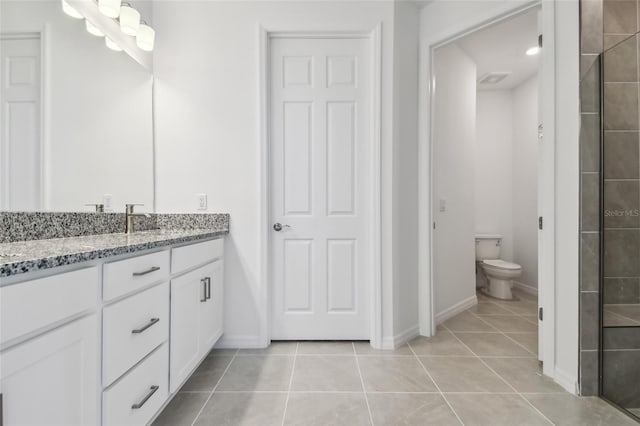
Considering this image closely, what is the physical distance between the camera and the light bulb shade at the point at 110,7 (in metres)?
1.64

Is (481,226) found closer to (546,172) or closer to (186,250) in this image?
(546,172)

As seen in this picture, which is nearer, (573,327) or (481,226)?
(573,327)

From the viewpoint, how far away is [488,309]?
2.91 metres

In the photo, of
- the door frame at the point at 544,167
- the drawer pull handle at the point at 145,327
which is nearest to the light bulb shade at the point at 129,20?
the drawer pull handle at the point at 145,327

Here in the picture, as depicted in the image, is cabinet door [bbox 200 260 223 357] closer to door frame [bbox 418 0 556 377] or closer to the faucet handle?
the faucet handle

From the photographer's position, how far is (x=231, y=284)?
6.86 feet

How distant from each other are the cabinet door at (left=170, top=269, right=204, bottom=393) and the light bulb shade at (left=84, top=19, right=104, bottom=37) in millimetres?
1492

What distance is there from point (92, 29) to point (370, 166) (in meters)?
1.88

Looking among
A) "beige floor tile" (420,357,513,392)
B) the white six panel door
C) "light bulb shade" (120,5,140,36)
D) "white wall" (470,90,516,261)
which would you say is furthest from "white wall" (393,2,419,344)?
"white wall" (470,90,516,261)

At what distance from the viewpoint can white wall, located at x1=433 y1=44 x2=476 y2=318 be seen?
8.53 ft

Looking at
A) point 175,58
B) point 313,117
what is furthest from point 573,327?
point 175,58

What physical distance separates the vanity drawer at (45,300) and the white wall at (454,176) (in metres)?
2.34

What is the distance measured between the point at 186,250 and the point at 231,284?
2.24 ft

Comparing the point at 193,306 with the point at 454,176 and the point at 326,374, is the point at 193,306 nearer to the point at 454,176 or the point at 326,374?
the point at 326,374
